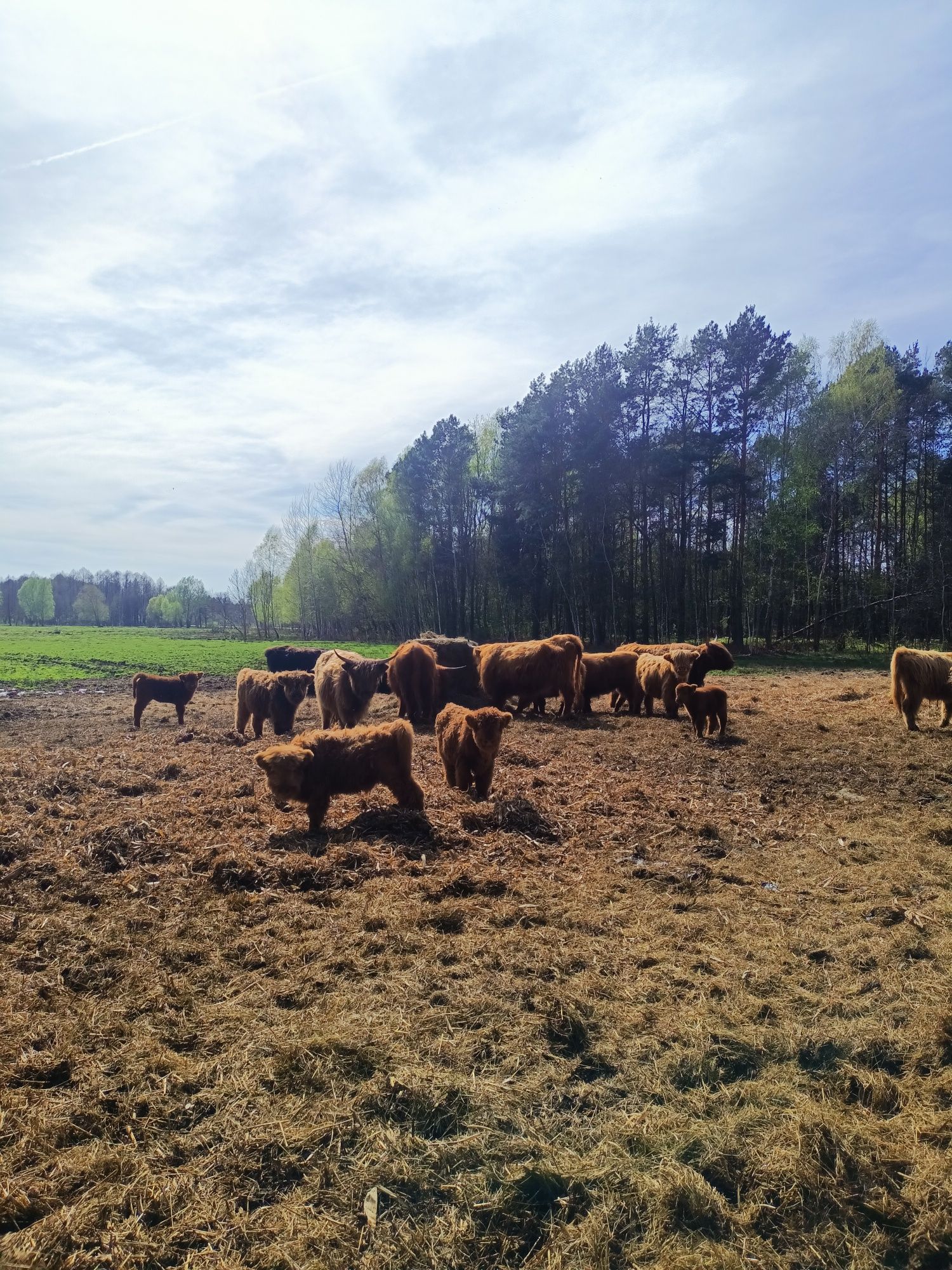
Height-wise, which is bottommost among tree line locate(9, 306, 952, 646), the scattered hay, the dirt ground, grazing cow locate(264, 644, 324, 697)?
the dirt ground

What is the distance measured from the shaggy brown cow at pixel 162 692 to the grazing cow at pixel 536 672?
21.6 ft

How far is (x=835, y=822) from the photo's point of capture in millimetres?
7395

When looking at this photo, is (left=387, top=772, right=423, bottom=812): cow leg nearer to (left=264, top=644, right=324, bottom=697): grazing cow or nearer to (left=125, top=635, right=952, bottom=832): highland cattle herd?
(left=125, top=635, right=952, bottom=832): highland cattle herd

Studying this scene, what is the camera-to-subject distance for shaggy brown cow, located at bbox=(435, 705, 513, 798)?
316 inches

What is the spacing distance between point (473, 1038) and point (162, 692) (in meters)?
13.0

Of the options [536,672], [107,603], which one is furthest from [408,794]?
[107,603]

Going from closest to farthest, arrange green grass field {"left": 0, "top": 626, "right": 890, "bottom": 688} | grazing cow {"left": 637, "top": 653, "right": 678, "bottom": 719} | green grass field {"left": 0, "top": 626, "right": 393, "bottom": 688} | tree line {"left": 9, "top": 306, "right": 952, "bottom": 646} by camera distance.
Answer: grazing cow {"left": 637, "top": 653, "right": 678, "bottom": 719}
green grass field {"left": 0, "top": 626, "right": 890, "bottom": 688}
green grass field {"left": 0, "top": 626, "right": 393, "bottom": 688}
tree line {"left": 9, "top": 306, "right": 952, "bottom": 646}

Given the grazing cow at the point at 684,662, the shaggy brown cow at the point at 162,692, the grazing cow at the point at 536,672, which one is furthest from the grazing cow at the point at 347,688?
the grazing cow at the point at 684,662

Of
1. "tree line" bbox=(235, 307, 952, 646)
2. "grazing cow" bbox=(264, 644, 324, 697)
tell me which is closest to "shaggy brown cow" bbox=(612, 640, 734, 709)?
"grazing cow" bbox=(264, 644, 324, 697)

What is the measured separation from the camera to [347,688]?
12.5 m

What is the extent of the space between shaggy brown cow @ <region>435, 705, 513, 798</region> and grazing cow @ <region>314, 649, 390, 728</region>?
3.92 meters

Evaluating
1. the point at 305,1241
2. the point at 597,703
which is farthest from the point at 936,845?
the point at 597,703

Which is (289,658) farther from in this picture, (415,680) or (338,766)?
(338,766)

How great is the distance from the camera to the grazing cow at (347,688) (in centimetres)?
1248
